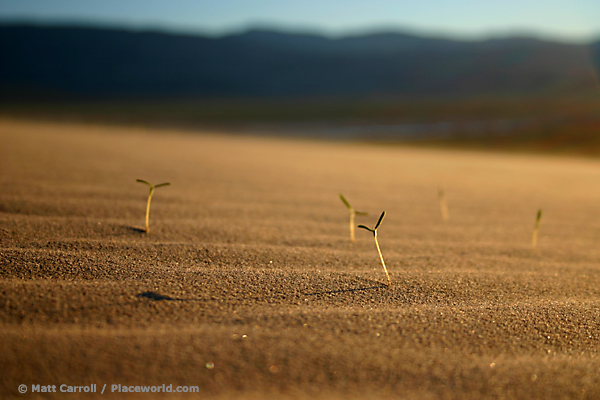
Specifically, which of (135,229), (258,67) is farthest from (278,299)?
(258,67)

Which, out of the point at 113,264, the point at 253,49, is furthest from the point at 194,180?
the point at 253,49

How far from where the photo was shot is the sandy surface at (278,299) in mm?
717

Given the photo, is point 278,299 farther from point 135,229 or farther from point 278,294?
point 135,229

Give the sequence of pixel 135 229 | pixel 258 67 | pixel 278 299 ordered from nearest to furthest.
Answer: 1. pixel 278 299
2. pixel 135 229
3. pixel 258 67

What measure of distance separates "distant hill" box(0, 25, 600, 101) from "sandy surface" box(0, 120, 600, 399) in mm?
32084

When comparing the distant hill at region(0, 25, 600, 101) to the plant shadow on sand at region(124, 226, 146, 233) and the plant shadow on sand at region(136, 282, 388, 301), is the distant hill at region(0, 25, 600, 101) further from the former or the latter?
the plant shadow on sand at region(136, 282, 388, 301)

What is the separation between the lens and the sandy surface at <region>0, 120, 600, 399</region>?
28.2 inches

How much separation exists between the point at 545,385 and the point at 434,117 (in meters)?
17.1

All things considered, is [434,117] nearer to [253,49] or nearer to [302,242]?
[302,242]

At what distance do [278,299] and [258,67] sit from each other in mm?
46541

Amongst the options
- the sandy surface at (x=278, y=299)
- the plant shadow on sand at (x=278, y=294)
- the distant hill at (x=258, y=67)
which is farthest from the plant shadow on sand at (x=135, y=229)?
the distant hill at (x=258, y=67)

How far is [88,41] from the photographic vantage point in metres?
47.0

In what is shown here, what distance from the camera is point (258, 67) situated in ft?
148

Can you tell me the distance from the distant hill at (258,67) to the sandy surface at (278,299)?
32084 mm
